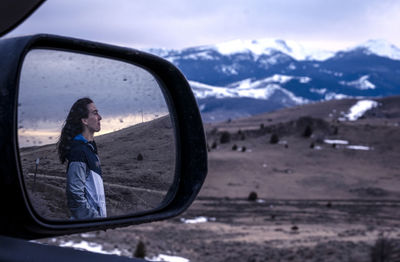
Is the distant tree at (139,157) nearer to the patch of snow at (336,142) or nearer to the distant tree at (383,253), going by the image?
the distant tree at (383,253)

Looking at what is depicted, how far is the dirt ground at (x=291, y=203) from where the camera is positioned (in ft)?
48.1

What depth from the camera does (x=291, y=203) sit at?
2611 cm

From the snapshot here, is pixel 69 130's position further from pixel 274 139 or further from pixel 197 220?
pixel 274 139

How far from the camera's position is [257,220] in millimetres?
21453

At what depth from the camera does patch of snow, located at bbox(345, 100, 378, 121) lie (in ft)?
272

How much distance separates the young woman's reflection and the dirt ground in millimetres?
8968

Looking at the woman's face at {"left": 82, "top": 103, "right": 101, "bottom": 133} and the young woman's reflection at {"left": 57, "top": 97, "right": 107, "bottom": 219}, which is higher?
the woman's face at {"left": 82, "top": 103, "right": 101, "bottom": 133}

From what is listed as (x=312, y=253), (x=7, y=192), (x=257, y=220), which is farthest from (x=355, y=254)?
(x=7, y=192)

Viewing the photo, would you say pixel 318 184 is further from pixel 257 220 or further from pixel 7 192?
pixel 7 192

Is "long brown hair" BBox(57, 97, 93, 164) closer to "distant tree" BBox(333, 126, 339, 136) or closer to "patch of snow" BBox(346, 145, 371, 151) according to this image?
"patch of snow" BBox(346, 145, 371, 151)

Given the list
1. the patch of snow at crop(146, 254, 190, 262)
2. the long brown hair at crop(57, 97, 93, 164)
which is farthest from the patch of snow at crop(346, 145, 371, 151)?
the long brown hair at crop(57, 97, 93, 164)

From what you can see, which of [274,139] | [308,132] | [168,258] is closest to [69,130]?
[168,258]

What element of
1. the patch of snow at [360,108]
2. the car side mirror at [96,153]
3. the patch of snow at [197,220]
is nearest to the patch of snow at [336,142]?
the patch of snow at [197,220]

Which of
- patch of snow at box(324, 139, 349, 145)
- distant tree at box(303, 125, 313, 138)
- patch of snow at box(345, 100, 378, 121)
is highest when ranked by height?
patch of snow at box(345, 100, 378, 121)
